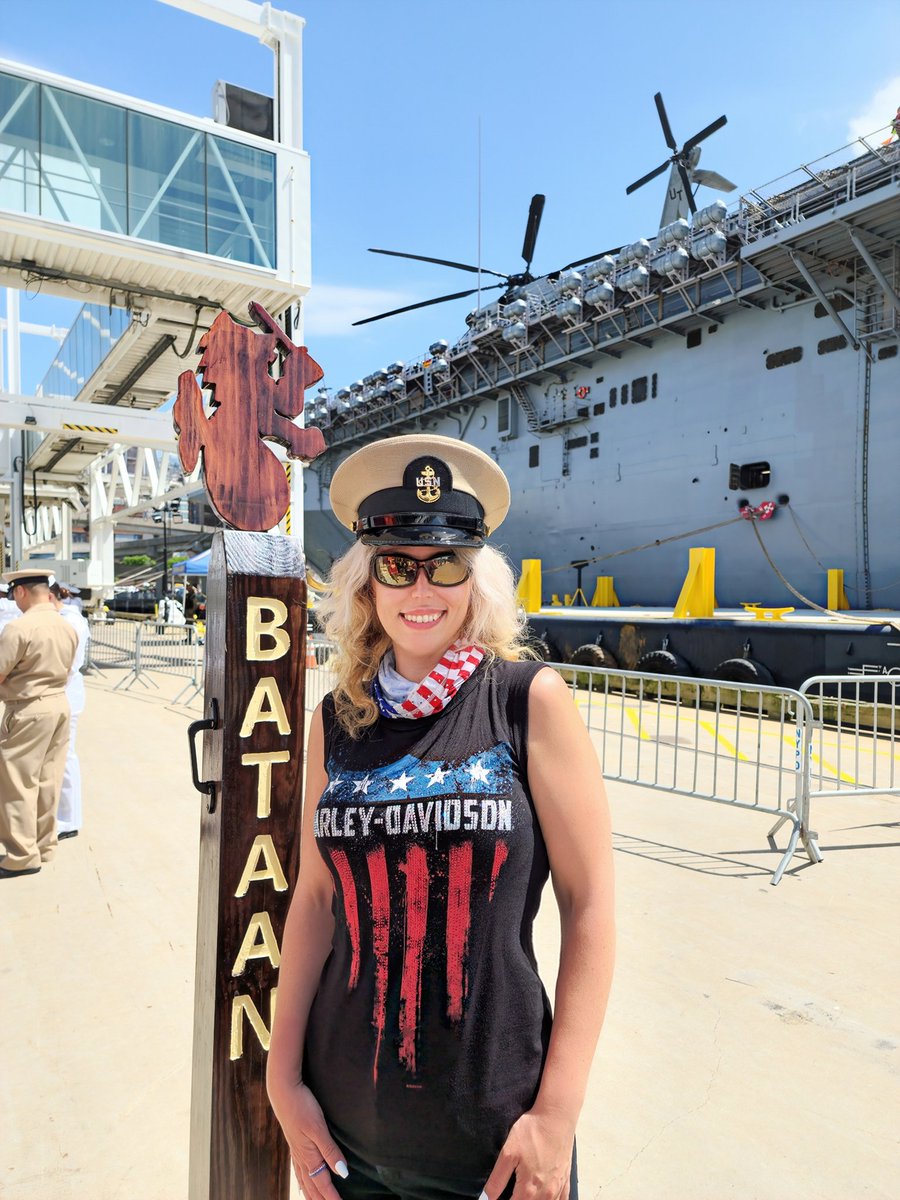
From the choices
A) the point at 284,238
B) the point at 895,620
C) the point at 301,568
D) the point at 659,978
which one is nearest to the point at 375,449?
the point at 301,568

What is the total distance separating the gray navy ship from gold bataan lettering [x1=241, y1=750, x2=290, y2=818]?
31.3 ft

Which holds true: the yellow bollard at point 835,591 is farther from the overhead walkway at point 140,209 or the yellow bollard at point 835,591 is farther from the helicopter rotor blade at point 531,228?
the helicopter rotor blade at point 531,228

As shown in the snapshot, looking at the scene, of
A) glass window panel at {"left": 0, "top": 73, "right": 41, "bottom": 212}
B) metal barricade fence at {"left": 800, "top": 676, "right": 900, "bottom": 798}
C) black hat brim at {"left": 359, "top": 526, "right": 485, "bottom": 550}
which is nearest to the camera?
black hat brim at {"left": 359, "top": 526, "right": 485, "bottom": 550}

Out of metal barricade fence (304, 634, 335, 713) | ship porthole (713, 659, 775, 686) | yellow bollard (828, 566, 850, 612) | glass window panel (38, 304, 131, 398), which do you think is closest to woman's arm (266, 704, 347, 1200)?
metal barricade fence (304, 634, 335, 713)

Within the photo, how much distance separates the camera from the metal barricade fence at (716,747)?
4957mm

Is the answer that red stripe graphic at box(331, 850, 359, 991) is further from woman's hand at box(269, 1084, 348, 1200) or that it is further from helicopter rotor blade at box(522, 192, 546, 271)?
helicopter rotor blade at box(522, 192, 546, 271)

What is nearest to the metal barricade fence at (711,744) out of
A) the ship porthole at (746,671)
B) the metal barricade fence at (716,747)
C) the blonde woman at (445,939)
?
the metal barricade fence at (716,747)

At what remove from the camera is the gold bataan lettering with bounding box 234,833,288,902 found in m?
1.89

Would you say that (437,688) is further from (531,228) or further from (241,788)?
(531,228)

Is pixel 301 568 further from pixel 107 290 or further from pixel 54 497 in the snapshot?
pixel 54 497

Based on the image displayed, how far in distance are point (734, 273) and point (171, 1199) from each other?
710 inches

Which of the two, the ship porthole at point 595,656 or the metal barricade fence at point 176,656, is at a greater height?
the ship porthole at point 595,656

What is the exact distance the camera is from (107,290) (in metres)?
9.41

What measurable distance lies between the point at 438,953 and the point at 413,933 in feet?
0.17
